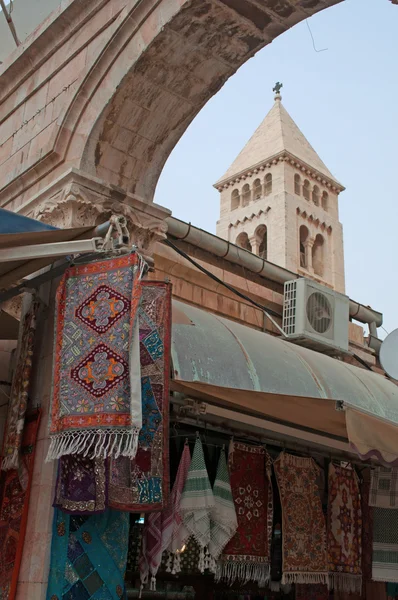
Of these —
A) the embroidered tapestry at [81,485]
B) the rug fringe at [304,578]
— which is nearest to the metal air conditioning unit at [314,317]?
the rug fringe at [304,578]

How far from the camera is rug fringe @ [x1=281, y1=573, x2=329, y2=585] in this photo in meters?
5.46

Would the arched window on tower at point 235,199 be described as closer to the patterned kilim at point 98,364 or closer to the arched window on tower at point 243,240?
the arched window on tower at point 243,240

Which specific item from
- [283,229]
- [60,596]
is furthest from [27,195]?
[283,229]

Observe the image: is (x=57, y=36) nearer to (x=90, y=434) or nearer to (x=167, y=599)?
(x=90, y=434)

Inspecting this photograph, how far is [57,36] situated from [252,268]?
401cm

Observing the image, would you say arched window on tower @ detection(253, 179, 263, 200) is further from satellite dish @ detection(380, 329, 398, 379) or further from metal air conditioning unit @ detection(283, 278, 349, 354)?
satellite dish @ detection(380, 329, 398, 379)

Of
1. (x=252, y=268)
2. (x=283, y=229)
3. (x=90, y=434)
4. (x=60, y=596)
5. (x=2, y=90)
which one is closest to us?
(x=90, y=434)

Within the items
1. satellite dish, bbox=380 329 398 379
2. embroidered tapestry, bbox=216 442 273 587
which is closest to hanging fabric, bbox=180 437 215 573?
embroidered tapestry, bbox=216 442 273 587

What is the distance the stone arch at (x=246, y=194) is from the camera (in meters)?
32.5

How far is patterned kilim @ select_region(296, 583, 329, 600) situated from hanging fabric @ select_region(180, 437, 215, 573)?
6.06 ft

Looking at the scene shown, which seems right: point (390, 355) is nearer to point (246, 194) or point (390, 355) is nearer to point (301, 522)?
point (301, 522)

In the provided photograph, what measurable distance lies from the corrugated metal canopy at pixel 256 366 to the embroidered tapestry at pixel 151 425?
0.57ft

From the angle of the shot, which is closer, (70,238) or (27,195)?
(70,238)

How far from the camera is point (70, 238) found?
13.4 feet
